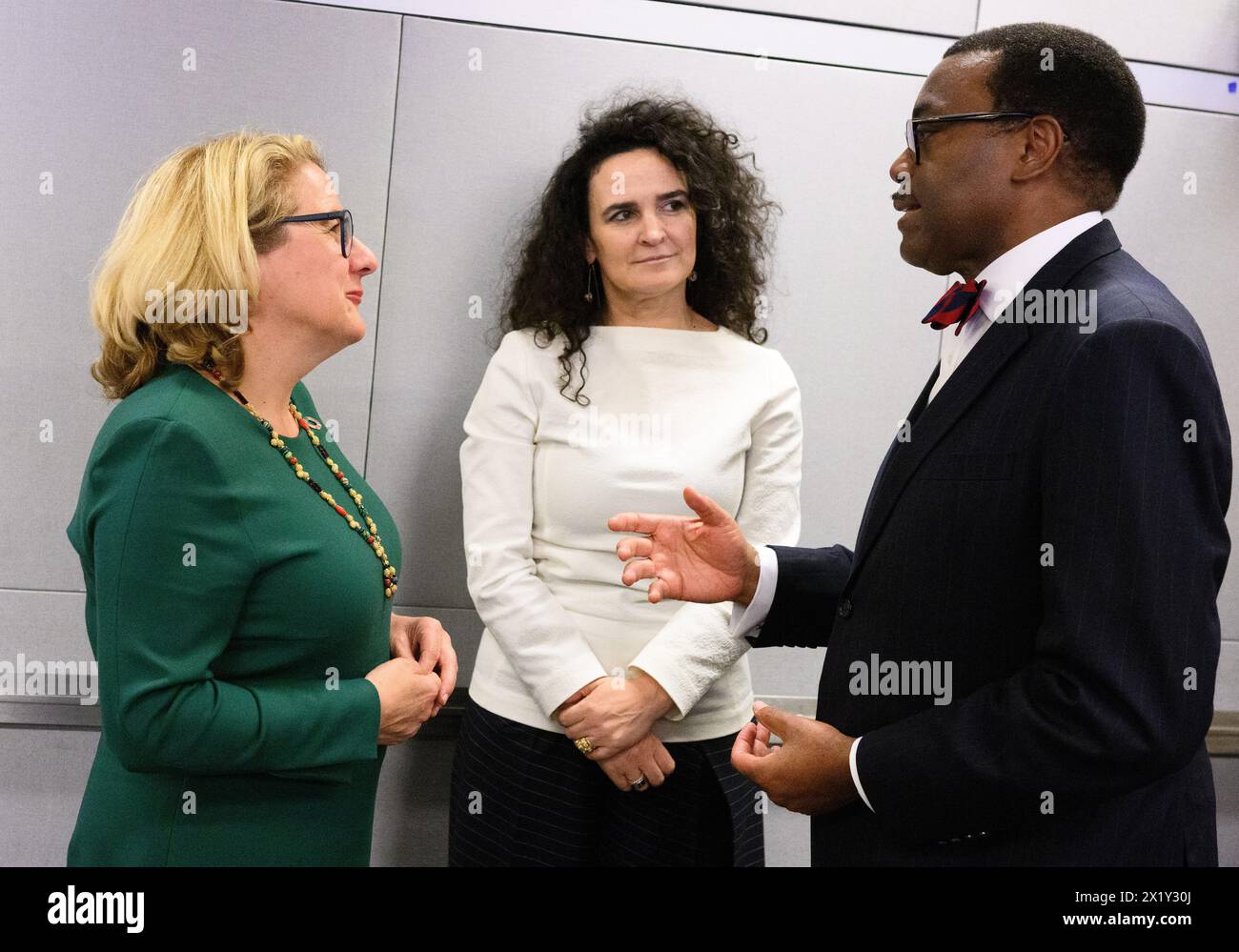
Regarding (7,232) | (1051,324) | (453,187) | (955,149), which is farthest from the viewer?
(453,187)

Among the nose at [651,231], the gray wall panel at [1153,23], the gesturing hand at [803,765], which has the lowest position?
the gesturing hand at [803,765]

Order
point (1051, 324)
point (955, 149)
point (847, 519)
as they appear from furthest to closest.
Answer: point (847, 519)
point (955, 149)
point (1051, 324)

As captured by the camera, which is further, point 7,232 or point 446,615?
point 446,615

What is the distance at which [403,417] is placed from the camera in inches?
109

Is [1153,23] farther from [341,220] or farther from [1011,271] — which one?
[341,220]

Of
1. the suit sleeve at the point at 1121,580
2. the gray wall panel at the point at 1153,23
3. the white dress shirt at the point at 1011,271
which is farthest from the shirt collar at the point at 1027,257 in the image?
the gray wall panel at the point at 1153,23

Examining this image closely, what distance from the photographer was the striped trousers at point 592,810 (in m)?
2.33

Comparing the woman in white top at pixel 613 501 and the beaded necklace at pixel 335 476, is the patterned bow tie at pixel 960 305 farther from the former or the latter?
the beaded necklace at pixel 335 476

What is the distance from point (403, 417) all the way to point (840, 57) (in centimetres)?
151

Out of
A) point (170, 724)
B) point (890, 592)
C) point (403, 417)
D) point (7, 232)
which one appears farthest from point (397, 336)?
point (890, 592)

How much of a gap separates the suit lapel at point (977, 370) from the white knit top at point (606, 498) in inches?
33.4

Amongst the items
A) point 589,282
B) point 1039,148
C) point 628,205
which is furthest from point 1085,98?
point 589,282

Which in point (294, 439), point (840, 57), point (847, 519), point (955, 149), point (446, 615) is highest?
point (840, 57)
